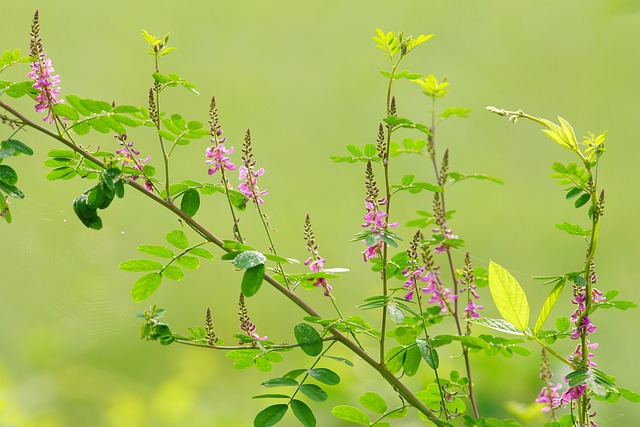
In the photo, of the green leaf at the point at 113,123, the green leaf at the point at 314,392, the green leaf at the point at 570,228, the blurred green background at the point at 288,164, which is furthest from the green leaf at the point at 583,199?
the blurred green background at the point at 288,164

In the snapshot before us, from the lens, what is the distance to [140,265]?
1.90ft

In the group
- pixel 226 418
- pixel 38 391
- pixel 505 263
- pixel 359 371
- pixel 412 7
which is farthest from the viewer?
pixel 412 7

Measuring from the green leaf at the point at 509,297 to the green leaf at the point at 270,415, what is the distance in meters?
0.17

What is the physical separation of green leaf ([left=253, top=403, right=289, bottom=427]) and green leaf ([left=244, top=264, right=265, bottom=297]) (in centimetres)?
10

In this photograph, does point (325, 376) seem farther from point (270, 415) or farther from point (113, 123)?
point (113, 123)

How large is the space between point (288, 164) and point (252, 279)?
253cm

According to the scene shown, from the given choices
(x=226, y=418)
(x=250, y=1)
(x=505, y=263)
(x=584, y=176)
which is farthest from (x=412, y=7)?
(x=584, y=176)

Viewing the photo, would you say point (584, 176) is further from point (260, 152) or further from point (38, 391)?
point (260, 152)

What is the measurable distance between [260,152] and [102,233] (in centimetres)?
74

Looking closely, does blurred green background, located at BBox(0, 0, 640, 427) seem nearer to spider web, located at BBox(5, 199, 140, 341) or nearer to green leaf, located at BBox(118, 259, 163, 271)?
spider web, located at BBox(5, 199, 140, 341)

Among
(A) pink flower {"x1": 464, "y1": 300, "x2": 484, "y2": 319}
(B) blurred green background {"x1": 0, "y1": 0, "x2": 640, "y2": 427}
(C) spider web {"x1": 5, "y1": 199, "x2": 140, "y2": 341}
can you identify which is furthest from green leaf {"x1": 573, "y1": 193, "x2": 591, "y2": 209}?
(C) spider web {"x1": 5, "y1": 199, "x2": 140, "y2": 341}

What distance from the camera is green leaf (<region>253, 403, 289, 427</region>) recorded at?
0.53m

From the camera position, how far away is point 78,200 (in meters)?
0.54

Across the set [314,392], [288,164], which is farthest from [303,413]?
[288,164]
